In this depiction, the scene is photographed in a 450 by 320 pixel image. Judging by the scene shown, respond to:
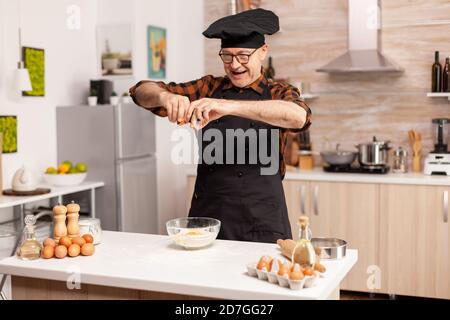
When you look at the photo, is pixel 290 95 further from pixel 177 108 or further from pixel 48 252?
pixel 48 252

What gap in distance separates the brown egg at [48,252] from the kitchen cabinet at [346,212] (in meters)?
2.60

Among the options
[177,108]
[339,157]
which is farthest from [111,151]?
[177,108]

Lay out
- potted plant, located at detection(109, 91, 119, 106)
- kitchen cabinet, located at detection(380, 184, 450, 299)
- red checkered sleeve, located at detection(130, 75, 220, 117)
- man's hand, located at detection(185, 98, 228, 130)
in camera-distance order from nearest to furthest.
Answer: man's hand, located at detection(185, 98, 228, 130) → red checkered sleeve, located at detection(130, 75, 220, 117) → kitchen cabinet, located at detection(380, 184, 450, 299) → potted plant, located at detection(109, 91, 119, 106)

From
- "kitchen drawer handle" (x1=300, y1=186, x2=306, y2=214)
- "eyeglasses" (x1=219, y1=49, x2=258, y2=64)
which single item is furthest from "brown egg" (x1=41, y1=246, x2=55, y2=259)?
"kitchen drawer handle" (x1=300, y1=186, x2=306, y2=214)

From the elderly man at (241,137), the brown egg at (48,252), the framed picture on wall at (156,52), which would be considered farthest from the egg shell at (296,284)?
the framed picture on wall at (156,52)

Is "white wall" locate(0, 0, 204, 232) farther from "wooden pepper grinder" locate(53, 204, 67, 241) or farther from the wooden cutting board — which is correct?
"wooden pepper grinder" locate(53, 204, 67, 241)

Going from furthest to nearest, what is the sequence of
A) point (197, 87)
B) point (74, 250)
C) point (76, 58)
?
point (76, 58)
point (197, 87)
point (74, 250)

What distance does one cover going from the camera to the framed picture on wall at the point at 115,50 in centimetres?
520

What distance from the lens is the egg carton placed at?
1.87 m

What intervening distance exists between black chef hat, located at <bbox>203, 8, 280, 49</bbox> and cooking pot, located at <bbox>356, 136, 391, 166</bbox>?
2.19 m

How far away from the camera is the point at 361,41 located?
4.85 metres

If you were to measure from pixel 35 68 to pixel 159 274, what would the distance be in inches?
120

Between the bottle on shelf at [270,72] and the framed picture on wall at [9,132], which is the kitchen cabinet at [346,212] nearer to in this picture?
the bottle on shelf at [270,72]

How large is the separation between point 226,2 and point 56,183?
7.10 ft
